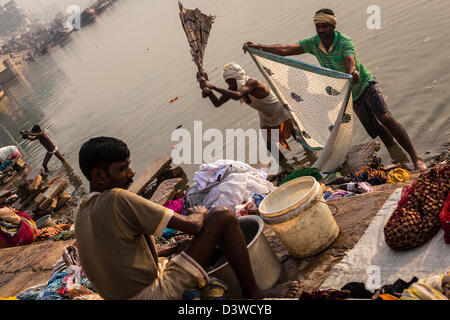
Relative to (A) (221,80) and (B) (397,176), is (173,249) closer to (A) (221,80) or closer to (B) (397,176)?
(B) (397,176)

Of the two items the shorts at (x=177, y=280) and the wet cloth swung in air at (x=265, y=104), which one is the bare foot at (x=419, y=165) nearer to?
the wet cloth swung in air at (x=265, y=104)

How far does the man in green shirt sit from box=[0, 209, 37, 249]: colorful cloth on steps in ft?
15.9

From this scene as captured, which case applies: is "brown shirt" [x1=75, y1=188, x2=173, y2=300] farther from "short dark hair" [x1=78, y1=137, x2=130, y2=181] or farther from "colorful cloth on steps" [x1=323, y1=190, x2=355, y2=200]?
"colorful cloth on steps" [x1=323, y1=190, x2=355, y2=200]

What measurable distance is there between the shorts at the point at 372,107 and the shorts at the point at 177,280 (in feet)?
10.3

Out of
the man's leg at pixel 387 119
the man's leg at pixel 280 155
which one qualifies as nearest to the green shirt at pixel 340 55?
the man's leg at pixel 387 119

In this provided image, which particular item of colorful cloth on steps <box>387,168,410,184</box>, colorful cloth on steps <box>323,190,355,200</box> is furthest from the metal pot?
colorful cloth on steps <box>387,168,410,184</box>

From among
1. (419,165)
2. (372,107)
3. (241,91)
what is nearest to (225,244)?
(419,165)

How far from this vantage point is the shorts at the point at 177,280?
229cm

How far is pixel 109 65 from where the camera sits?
70.7 feet

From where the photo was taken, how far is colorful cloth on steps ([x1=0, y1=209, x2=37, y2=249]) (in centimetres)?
580

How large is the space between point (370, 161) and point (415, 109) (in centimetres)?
146
